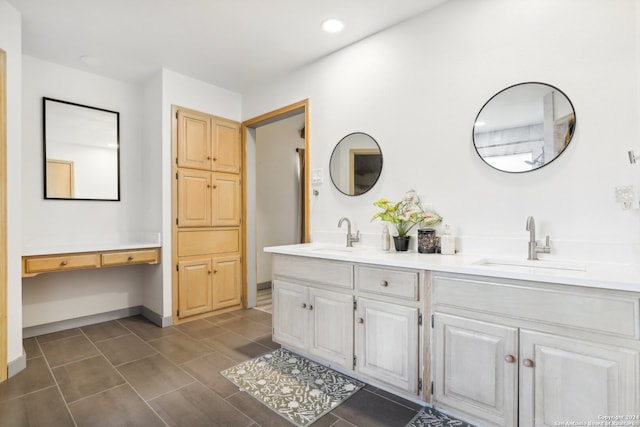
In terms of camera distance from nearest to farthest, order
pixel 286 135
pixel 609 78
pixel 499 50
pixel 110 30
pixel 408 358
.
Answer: pixel 609 78 → pixel 408 358 → pixel 499 50 → pixel 110 30 → pixel 286 135

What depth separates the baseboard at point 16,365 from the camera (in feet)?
7.17

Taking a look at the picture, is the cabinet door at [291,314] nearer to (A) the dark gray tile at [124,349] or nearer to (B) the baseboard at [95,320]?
(A) the dark gray tile at [124,349]

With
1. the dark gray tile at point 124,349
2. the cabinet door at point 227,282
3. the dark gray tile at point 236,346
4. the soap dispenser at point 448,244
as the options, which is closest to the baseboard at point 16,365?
the dark gray tile at point 124,349

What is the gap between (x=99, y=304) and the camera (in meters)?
3.35

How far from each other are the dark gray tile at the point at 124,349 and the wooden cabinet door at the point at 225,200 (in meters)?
1.34

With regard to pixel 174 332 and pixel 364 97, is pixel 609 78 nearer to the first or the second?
pixel 364 97

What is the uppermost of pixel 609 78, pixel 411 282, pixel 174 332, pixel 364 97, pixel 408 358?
pixel 364 97

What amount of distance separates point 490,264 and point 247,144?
2.94m

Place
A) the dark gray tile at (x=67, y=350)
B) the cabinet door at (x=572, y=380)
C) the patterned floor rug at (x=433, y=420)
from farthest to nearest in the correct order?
the dark gray tile at (x=67, y=350) → the patterned floor rug at (x=433, y=420) → the cabinet door at (x=572, y=380)

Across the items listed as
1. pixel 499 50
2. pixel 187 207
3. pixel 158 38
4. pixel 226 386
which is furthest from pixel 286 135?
pixel 226 386

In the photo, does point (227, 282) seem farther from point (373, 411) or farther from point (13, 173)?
point (373, 411)

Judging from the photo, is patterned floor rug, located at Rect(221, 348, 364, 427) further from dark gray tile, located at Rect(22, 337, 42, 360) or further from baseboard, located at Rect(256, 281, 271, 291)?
baseboard, located at Rect(256, 281, 271, 291)

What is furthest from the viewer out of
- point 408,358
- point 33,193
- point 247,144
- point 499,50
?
point 247,144

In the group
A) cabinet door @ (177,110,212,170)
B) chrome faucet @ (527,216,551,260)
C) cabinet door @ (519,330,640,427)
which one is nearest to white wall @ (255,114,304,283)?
cabinet door @ (177,110,212,170)
